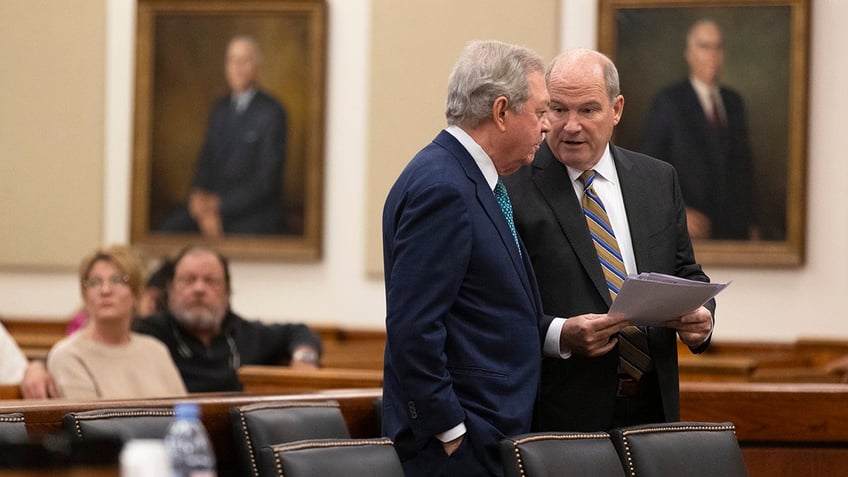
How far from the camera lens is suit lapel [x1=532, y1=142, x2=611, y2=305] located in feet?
12.8

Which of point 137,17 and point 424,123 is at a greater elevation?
point 137,17

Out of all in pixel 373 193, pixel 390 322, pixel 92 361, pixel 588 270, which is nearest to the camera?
pixel 390 322

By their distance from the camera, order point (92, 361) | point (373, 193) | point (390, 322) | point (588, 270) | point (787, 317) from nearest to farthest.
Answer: point (390, 322), point (588, 270), point (92, 361), point (787, 317), point (373, 193)

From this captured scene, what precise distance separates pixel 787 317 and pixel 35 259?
5.93 m

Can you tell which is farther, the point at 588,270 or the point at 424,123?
the point at 424,123

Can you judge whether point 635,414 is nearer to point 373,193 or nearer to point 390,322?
point 390,322

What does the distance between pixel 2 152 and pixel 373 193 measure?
3112 mm

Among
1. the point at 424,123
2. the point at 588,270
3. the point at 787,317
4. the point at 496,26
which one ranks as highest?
the point at 496,26

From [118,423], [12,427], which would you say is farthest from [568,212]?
[12,427]

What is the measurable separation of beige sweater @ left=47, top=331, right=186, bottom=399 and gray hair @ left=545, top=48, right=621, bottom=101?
103 inches

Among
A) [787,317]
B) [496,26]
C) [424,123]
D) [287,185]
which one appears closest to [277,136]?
[287,185]

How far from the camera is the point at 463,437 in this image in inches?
134

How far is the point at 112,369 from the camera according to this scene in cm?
596

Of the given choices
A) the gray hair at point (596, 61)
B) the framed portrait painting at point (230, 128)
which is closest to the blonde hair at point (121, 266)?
the gray hair at point (596, 61)
